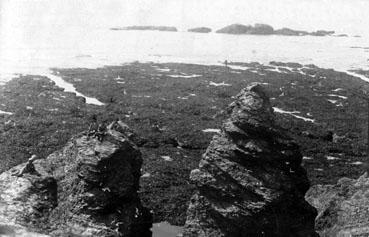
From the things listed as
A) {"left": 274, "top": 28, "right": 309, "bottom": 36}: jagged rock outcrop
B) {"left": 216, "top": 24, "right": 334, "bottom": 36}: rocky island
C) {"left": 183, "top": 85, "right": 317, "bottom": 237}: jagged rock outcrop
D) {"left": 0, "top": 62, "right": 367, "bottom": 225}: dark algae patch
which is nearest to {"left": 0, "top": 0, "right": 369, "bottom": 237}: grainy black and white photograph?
{"left": 183, "top": 85, "right": 317, "bottom": 237}: jagged rock outcrop

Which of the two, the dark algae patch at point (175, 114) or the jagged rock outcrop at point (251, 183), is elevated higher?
A: the jagged rock outcrop at point (251, 183)

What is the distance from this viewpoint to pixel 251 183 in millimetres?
20688

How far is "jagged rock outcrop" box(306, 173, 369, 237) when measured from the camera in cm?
2102

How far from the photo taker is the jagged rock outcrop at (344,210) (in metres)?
21.0

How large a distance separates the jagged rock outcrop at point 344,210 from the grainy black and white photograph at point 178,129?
2.8 inches

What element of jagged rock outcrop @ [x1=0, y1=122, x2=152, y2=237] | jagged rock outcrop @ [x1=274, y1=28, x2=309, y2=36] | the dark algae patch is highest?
jagged rock outcrop @ [x1=274, y1=28, x2=309, y2=36]

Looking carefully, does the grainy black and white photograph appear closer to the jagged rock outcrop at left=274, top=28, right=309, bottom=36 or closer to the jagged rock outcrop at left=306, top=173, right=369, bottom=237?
the jagged rock outcrop at left=306, top=173, right=369, bottom=237

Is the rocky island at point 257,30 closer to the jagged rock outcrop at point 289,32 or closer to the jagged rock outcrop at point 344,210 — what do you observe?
Result: the jagged rock outcrop at point 289,32

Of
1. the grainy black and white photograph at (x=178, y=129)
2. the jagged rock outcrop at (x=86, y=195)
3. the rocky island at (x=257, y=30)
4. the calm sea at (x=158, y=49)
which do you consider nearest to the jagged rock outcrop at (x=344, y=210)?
the grainy black and white photograph at (x=178, y=129)

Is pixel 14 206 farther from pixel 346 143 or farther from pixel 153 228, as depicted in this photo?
pixel 346 143

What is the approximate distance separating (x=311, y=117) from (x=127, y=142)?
33.9 meters

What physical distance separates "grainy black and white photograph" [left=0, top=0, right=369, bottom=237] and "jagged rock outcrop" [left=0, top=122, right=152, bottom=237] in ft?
0.21

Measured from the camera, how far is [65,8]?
384 ft

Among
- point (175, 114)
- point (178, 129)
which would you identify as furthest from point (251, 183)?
point (175, 114)
